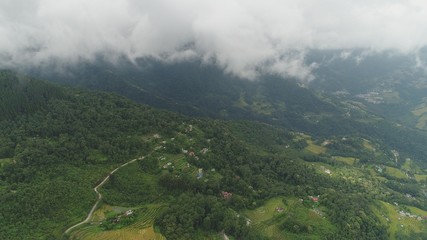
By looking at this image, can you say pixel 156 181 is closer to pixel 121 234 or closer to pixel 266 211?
pixel 121 234

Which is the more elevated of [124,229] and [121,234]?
[124,229]

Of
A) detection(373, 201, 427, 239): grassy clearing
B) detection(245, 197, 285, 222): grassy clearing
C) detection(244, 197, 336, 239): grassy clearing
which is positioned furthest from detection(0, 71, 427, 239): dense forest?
detection(373, 201, 427, 239): grassy clearing

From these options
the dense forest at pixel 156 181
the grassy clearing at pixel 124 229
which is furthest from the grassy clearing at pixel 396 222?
the grassy clearing at pixel 124 229

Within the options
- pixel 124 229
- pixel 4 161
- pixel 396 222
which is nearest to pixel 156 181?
pixel 124 229

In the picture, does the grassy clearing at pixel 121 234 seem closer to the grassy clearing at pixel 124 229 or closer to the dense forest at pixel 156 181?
the grassy clearing at pixel 124 229

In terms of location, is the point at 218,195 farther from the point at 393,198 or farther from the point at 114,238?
the point at 393,198

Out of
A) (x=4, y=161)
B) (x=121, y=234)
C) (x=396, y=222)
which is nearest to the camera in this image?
(x=121, y=234)
